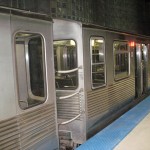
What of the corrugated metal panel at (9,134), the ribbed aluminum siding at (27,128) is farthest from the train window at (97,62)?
the corrugated metal panel at (9,134)

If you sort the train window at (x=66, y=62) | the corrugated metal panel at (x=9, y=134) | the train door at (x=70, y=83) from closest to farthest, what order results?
1. the corrugated metal panel at (x=9, y=134)
2. the train door at (x=70, y=83)
3. the train window at (x=66, y=62)

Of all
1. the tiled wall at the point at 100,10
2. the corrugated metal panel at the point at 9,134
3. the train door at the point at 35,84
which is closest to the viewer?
the corrugated metal panel at the point at 9,134

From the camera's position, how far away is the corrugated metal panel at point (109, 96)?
483 centimetres

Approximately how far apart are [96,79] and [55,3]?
300cm

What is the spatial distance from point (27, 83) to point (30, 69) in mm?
242

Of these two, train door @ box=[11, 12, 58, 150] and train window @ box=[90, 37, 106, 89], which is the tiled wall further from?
train window @ box=[90, 37, 106, 89]

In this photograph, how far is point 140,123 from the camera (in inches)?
160

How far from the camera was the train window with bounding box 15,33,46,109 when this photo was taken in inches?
136

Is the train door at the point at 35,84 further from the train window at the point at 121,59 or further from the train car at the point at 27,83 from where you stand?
the train window at the point at 121,59

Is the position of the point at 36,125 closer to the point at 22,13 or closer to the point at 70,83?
the point at 22,13

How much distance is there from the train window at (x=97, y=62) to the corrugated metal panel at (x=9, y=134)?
7.66 ft

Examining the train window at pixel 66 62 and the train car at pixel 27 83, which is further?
the train window at pixel 66 62

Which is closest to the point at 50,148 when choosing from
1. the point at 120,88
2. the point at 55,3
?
the point at 120,88

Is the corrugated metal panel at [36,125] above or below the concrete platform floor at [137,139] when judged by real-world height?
above
